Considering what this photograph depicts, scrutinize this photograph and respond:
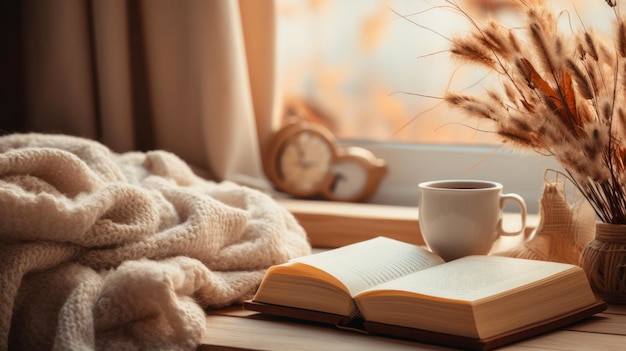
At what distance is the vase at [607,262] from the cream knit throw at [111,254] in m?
0.38

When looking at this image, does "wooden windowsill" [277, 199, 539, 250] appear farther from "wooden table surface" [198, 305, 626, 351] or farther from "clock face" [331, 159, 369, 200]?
"wooden table surface" [198, 305, 626, 351]

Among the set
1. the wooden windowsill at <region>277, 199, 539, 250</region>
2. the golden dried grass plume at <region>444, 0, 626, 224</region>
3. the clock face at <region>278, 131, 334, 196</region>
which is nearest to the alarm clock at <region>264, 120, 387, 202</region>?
the clock face at <region>278, 131, 334, 196</region>

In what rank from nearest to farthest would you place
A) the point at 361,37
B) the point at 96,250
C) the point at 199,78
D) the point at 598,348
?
1. the point at 598,348
2. the point at 96,250
3. the point at 199,78
4. the point at 361,37

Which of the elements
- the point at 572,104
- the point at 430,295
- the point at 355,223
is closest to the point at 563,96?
the point at 572,104

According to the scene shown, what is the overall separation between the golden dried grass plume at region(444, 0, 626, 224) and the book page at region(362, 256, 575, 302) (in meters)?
0.12

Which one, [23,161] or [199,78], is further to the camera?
[199,78]

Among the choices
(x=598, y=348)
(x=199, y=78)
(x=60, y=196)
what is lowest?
(x=598, y=348)

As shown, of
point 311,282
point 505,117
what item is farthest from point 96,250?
point 505,117

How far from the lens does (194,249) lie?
108 centimetres

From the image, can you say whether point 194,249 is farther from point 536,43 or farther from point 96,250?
point 536,43

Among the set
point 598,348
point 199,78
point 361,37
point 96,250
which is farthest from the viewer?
point 361,37

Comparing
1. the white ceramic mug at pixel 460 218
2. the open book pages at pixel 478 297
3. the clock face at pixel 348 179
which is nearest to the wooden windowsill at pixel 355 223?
the clock face at pixel 348 179

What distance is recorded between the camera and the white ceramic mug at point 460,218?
3.75ft

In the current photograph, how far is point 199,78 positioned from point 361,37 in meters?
0.32
